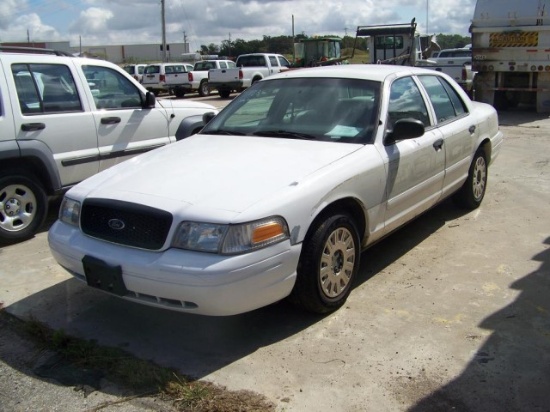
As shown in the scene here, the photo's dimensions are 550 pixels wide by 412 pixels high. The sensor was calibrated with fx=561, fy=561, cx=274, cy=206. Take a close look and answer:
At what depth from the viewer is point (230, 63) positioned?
29.0 m

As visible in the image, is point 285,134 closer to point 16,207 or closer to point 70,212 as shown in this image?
point 70,212

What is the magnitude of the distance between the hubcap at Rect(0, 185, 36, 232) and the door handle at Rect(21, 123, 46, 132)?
0.56 m

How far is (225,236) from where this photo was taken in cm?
310

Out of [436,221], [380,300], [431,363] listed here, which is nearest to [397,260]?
[380,300]

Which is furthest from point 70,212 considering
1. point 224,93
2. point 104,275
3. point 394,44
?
point 224,93

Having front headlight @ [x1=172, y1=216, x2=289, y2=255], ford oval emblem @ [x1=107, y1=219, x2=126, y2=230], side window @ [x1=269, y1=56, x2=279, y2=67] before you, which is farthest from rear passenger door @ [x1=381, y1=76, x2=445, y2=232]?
side window @ [x1=269, y1=56, x2=279, y2=67]

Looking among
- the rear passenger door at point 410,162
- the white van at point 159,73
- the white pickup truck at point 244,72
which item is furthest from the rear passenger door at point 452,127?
the white van at point 159,73

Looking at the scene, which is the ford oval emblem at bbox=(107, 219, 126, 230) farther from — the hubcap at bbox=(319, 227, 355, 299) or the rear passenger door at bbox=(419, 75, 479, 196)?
the rear passenger door at bbox=(419, 75, 479, 196)

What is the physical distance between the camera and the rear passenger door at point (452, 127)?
5199mm

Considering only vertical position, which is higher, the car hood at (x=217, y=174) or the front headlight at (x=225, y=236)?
the car hood at (x=217, y=174)

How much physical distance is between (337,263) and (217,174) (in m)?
1.00

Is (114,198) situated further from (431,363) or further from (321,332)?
(431,363)

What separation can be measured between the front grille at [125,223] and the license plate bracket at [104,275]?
0.52 feet

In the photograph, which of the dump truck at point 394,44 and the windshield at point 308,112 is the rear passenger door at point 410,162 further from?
the dump truck at point 394,44
